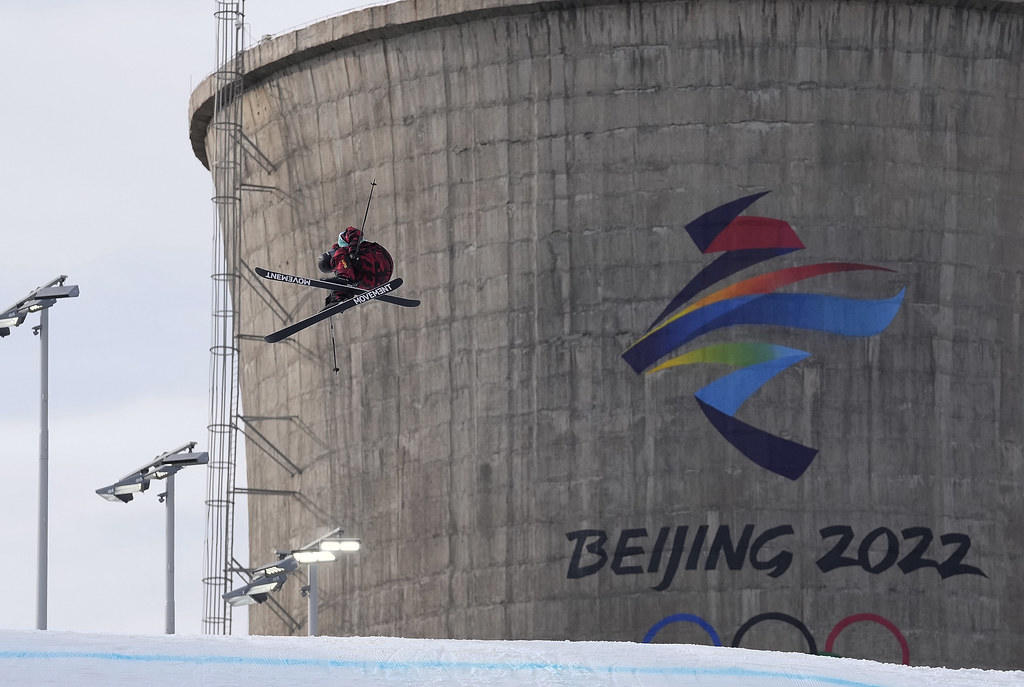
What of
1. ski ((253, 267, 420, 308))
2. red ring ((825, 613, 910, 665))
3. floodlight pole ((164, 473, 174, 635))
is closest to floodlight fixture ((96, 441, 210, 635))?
floodlight pole ((164, 473, 174, 635))

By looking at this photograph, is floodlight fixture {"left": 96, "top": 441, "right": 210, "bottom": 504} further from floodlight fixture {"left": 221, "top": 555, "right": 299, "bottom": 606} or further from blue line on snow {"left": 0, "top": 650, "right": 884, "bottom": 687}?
blue line on snow {"left": 0, "top": 650, "right": 884, "bottom": 687}

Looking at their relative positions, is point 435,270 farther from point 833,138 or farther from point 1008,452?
point 1008,452

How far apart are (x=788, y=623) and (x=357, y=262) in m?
13.5

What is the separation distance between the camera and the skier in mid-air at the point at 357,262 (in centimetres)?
4806

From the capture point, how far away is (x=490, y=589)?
155 feet

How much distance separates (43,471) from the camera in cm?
3250

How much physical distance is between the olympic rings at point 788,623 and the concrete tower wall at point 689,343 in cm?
7

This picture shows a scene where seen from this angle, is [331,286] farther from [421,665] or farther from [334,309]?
[421,665]

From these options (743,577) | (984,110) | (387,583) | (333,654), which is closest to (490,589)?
(387,583)

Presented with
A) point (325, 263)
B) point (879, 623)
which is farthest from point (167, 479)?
point (879, 623)

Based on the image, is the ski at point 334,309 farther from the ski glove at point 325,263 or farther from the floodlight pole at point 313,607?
the floodlight pole at point 313,607

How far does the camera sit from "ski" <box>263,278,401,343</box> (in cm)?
4784

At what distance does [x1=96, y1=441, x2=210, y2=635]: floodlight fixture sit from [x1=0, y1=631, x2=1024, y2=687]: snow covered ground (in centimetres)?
1913

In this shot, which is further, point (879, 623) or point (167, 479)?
point (879, 623)
